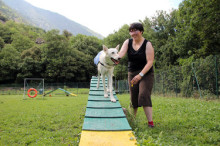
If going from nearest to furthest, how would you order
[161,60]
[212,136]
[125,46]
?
[212,136] < [125,46] < [161,60]

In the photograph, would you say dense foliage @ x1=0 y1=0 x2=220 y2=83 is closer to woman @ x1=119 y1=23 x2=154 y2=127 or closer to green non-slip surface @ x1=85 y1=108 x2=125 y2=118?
woman @ x1=119 y1=23 x2=154 y2=127

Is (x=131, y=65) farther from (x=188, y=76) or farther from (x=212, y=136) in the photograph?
(x=188, y=76)

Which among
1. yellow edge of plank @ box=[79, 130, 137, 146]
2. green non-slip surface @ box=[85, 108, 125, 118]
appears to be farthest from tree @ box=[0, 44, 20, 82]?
yellow edge of plank @ box=[79, 130, 137, 146]

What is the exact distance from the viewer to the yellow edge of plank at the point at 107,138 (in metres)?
2.57

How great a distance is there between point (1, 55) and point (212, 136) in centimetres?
4392

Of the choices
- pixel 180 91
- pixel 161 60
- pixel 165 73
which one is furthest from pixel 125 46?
pixel 161 60

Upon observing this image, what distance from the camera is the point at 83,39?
4762 centimetres

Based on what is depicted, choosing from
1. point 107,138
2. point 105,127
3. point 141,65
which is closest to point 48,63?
point 141,65

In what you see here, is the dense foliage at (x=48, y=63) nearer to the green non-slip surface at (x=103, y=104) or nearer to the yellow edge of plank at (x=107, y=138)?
the green non-slip surface at (x=103, y=104)

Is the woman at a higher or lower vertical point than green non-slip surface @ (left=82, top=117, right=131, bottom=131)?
higher

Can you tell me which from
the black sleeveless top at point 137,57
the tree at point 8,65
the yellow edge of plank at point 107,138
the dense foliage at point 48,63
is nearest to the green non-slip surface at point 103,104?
the black sleeveless top at point 137,57

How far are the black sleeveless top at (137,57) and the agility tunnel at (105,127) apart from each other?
1.10 metres

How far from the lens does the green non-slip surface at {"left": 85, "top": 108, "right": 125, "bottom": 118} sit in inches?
139

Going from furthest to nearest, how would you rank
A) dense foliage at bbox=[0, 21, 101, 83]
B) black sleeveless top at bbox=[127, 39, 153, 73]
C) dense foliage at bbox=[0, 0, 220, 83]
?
dense foliage at bbox=[0, 21, 101, 83]
dense foliage at bbox=[0, 0, 220, 83]
black sleeveless top at bbox=[127, 39, 153, 73]
